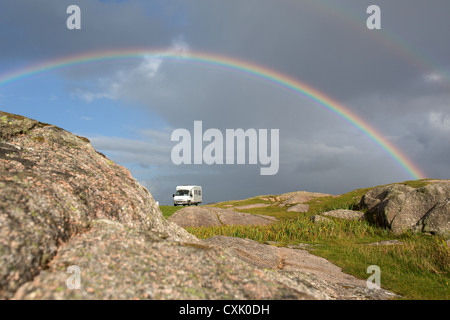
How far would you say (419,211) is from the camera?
2119cm

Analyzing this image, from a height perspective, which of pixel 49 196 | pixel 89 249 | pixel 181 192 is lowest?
pixel 181 192

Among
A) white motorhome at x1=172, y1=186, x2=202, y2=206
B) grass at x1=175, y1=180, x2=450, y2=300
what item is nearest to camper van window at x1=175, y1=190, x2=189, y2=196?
white motorhome at x1=172, y1=186, x2=202, y2=206

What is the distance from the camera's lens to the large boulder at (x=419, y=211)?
63.0 feet

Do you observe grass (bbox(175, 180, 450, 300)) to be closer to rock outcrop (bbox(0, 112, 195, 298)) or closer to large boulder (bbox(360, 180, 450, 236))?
large boulder (bbox(360, 180, 450, 236))

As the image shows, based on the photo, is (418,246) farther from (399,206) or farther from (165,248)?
(165,248)

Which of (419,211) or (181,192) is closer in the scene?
(419,211)

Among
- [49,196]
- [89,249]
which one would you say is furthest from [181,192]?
[89,249]

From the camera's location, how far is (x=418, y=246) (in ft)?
47.0

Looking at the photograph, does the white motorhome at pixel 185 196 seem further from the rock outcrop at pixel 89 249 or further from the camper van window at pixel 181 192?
the rock outcrop at pixel 89 249

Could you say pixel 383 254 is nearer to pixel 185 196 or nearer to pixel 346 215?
pixel 346 215

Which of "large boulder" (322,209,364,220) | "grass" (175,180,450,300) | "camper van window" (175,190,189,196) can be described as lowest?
"grass" (175,180,450,300)

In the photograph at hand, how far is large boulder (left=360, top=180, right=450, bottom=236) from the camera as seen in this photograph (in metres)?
19.2
